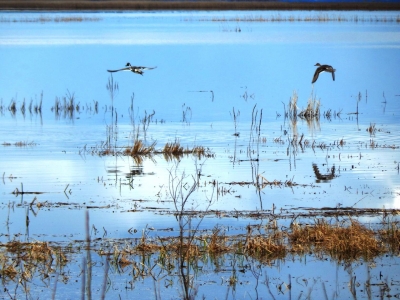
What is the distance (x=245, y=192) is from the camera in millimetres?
8391

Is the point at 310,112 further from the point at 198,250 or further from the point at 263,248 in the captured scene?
the point at 198,250

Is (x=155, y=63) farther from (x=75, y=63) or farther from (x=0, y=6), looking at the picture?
(x=0, y=6)

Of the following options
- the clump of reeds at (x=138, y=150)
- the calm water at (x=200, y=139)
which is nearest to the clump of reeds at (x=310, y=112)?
the calm water at (x=200, y=139)

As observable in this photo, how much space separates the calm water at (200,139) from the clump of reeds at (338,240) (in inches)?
8.4

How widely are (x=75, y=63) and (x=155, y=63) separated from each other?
270cm

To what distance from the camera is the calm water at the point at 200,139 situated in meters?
7.29

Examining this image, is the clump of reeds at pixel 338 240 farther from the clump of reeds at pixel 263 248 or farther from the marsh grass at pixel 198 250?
the clump of reeds at pixel 263 248

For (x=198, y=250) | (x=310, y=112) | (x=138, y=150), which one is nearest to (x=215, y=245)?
(x=198, y=250)

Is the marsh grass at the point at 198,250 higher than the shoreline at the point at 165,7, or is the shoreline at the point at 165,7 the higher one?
the shoreline at the point at 165,7

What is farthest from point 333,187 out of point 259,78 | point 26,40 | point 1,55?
point 26,40

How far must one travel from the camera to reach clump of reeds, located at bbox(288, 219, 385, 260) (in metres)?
6.17

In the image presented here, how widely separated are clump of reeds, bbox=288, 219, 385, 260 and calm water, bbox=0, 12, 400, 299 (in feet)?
0.70

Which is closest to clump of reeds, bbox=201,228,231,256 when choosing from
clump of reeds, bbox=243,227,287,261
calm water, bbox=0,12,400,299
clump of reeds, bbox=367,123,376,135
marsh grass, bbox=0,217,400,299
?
marsh grass, bbox=0,217,400,299

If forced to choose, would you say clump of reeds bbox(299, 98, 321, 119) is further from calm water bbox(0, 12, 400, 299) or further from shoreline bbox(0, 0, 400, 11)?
shoreline bbox(0, 0, 400, 11)
